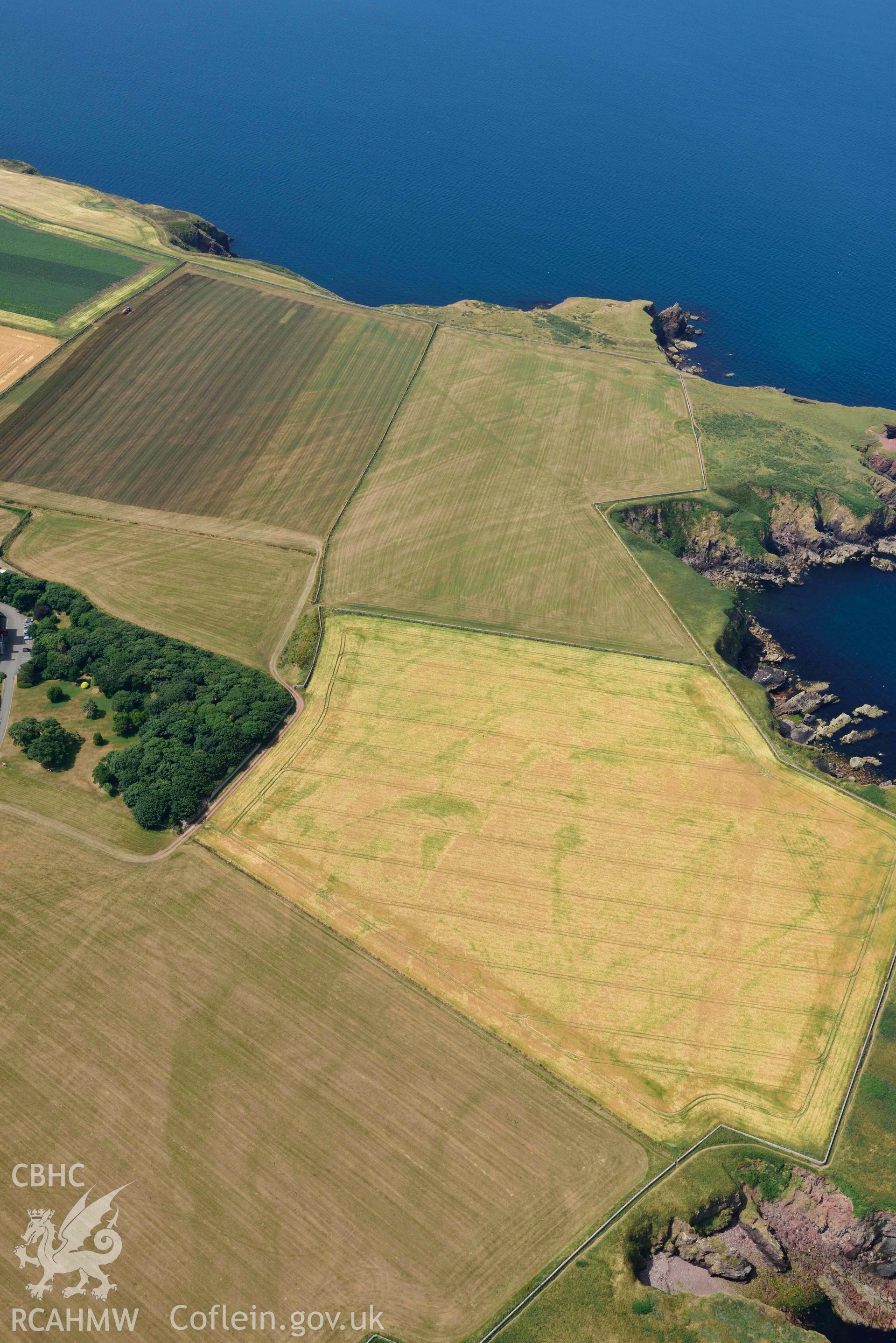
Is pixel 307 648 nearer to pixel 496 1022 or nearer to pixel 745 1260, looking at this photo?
pixel 496 1022

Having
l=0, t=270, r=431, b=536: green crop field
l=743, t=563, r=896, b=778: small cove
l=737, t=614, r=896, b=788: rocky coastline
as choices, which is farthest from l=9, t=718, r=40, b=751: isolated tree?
l=743, t=563, r=896, b=778: small cove

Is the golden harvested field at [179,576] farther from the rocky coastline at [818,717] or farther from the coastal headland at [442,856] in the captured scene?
the rocky coastline at [818,717]

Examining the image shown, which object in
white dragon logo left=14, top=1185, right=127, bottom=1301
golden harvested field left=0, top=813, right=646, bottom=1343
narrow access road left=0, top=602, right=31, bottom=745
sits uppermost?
narrow access road left=0, top=602, right=31, bottom=745

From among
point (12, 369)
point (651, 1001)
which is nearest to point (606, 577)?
point (651, 1001)

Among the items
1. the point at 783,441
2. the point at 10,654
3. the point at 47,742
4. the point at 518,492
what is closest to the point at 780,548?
the point at 783,441

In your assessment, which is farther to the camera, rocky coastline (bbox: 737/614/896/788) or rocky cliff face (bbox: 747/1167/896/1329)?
rocky coastline (bbox: 737/614/896/788)

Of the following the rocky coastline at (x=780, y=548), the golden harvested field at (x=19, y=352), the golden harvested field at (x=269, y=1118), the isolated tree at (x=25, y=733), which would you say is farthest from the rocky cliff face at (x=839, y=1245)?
the golden harvested field at (x=19, y=352)

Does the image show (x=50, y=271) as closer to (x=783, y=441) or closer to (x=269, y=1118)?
(x=783, y=441)

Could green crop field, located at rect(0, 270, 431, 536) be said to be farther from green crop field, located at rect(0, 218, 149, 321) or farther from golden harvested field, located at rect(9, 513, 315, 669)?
green crop field, located at rect(0, 218, 149, 321)

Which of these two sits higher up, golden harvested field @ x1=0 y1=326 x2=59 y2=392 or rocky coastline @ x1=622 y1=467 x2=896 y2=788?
rocky coastline @ x1=622 y1=467 x2=896 y2=788
